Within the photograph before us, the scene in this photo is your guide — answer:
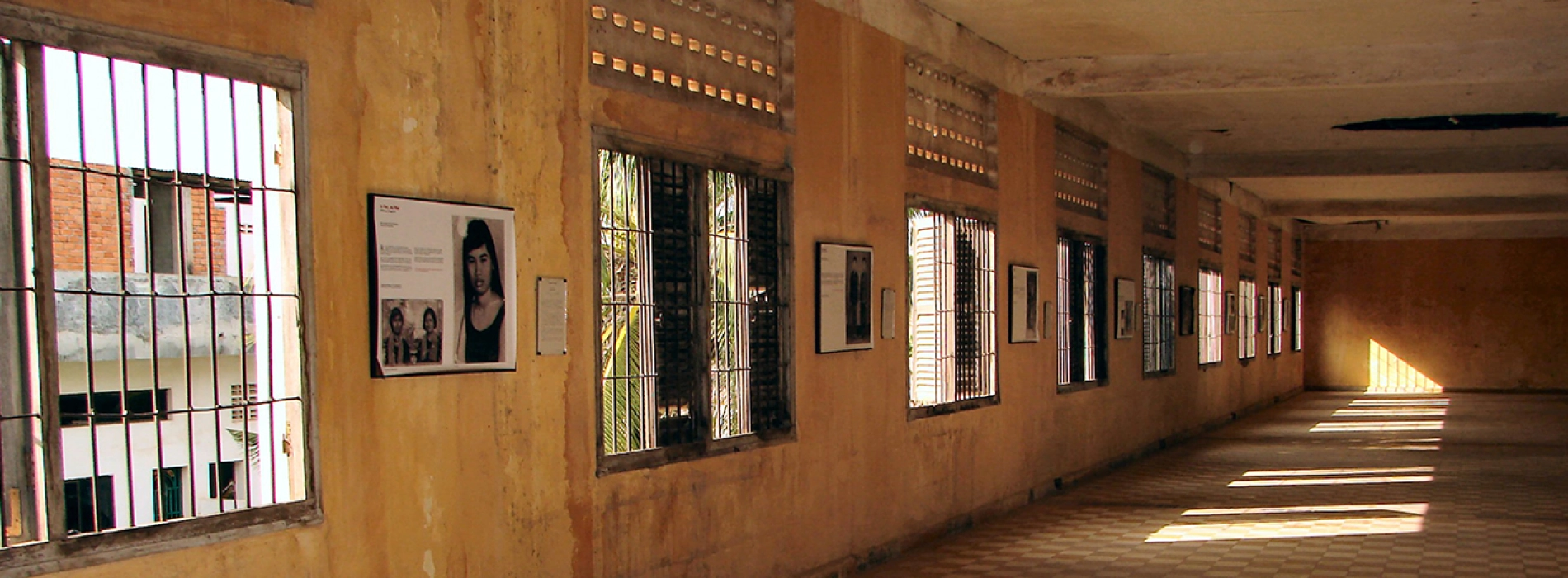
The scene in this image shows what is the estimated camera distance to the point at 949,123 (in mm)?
8828

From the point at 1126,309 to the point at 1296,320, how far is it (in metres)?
14.3

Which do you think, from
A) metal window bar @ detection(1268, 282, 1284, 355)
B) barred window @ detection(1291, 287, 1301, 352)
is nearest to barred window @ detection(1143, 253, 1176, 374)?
metal window bar @ detection(1268, 282, 1284, 355)

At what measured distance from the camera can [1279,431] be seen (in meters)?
17.0

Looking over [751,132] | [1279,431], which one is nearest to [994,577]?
[751,132]

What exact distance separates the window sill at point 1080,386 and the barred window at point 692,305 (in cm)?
488

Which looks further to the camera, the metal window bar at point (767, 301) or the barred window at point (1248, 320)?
the barred window at point (1248, 320)

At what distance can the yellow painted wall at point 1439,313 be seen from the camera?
974 inches

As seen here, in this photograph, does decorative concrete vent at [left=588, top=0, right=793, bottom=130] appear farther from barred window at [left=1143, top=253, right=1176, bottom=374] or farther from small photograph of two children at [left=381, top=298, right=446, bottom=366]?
barred window at [left=1143, top=253, right=1176, bottom=374]

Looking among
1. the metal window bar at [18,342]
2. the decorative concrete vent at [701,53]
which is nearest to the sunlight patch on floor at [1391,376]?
the decorative concrete vent at [701,53]

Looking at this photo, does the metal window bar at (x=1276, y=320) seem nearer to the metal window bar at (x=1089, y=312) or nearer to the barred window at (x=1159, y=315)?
the barred window at (x=1159, y=315)

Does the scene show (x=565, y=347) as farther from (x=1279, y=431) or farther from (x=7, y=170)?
(x=1279, y=431)

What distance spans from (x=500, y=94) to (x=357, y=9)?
0.70 m

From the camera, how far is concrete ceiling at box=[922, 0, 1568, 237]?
332 inches

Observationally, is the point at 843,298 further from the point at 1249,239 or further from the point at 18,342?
the point at 1249,239
